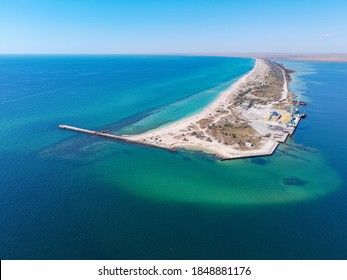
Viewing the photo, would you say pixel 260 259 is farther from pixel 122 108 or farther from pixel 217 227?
pixel 122 108

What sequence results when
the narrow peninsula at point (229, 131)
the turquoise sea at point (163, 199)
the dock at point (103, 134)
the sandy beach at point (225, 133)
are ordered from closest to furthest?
the turquoise sea at point (163, 199) → the sandy beach at point (225, 133) → the narrow peninsula at point (229, 131) → the dock at point (103, 134)

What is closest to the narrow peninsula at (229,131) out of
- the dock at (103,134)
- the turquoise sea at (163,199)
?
the dock at (103,134)

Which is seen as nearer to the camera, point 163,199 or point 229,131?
point 163,199

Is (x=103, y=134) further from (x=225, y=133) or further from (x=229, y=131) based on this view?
(x=229, y=131)

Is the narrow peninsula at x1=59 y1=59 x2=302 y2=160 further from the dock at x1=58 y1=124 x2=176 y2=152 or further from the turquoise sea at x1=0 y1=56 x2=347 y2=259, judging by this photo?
the turquoise sea at x1=0 y1=56 x2=347 y2=259

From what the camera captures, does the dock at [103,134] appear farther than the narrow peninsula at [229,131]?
Yes

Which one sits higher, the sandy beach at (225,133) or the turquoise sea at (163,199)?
the sandy beach at (225,133)

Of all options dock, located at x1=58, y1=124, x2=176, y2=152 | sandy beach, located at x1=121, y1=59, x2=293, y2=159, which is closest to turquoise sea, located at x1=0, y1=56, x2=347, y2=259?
dock, located at x1=58, y1=124, x2=176, y2=152

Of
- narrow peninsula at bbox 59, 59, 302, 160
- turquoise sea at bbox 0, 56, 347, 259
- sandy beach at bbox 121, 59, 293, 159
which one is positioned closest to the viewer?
turquoise sea at bbox 0, 56, 347, 259

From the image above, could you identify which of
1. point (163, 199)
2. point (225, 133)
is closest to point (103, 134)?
point (163, 199)

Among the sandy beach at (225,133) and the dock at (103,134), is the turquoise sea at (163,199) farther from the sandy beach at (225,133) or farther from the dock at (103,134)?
the sandy beach at (225,133)

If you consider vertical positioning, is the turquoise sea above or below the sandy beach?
below
